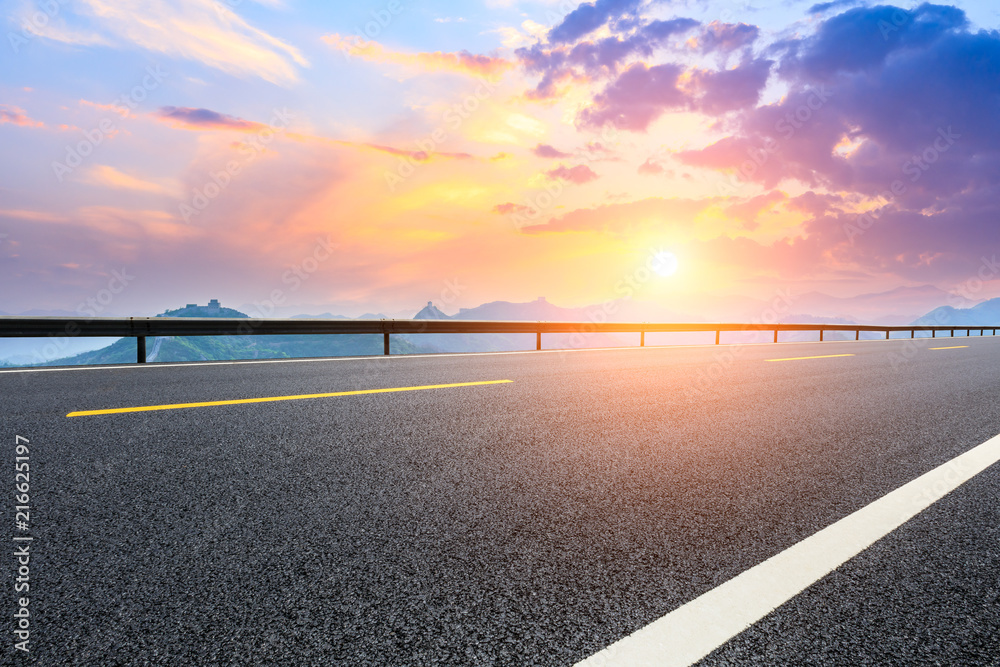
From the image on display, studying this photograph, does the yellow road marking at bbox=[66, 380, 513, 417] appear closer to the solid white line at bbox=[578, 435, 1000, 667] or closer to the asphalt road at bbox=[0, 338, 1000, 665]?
the asphalt road at bbox=[0, 338, 1000, 665]

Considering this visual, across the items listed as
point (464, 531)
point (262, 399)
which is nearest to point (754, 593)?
point (464, 531)

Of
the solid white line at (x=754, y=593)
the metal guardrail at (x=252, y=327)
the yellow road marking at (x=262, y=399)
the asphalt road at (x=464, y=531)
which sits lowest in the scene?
the solid white line at (x=754, y=593)

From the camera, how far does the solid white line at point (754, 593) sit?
5.90ft

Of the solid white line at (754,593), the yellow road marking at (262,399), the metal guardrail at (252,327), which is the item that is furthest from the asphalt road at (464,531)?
the metal guardrail at (252,327)

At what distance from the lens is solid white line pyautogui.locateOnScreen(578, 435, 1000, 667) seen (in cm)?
180

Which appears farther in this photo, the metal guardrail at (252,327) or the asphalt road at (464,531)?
the metal guardrail at (252,327)

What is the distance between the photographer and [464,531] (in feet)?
8.90

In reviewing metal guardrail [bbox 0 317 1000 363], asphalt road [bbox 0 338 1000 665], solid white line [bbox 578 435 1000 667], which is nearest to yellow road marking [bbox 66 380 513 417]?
asphalt road [bbox 0 338 1000 665]

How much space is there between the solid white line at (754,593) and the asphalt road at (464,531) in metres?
0.05

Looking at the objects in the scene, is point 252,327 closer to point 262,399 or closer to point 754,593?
point 262,399

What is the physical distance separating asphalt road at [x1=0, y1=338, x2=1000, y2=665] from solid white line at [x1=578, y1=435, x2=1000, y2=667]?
0.05 metres

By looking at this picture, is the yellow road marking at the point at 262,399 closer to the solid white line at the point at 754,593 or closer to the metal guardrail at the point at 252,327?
the solid white line at the point at 754,593

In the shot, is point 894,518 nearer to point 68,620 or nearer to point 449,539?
point 449,539

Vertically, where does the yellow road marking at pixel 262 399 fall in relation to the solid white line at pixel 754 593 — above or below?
above
